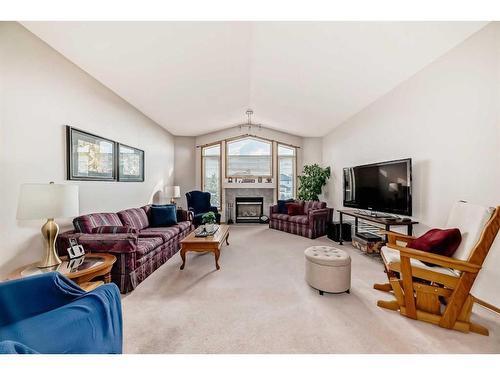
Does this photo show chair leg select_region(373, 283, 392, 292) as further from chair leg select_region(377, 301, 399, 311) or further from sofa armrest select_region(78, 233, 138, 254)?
sofa armrest select_region(78, 233, 138, 254)

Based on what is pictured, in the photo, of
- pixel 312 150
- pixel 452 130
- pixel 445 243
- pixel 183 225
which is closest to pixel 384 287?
pixel 445 243

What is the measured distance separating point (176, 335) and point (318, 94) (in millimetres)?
4204

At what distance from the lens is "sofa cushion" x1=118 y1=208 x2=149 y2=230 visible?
352cm

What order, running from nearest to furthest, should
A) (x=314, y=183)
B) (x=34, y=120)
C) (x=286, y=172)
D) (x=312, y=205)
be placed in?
(x=34, y=120) → (x=312, y=205) → (x=314, y=183) → (x=286, y=172)

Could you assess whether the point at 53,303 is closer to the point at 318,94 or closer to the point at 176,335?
the point at 176,335

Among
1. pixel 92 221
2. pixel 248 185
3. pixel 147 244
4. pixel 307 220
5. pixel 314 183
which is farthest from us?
pixel 248 185

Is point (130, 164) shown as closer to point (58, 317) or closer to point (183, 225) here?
point (183, 225)

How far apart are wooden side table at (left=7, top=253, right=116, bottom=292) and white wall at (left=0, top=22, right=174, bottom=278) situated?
1.21 feet

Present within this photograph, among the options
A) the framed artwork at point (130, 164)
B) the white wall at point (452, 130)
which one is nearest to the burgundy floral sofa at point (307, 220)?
the white wall at point (452, 130)

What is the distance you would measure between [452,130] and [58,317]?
3862mm

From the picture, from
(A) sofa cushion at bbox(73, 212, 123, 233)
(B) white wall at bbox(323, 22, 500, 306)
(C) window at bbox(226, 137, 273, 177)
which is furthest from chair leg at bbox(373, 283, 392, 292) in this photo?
(C) window at bbox(226, 137, 273, 177)

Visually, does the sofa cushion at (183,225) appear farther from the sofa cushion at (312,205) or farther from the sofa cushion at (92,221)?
the sofa cushion at (312,205)

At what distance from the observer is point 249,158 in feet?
23.5
